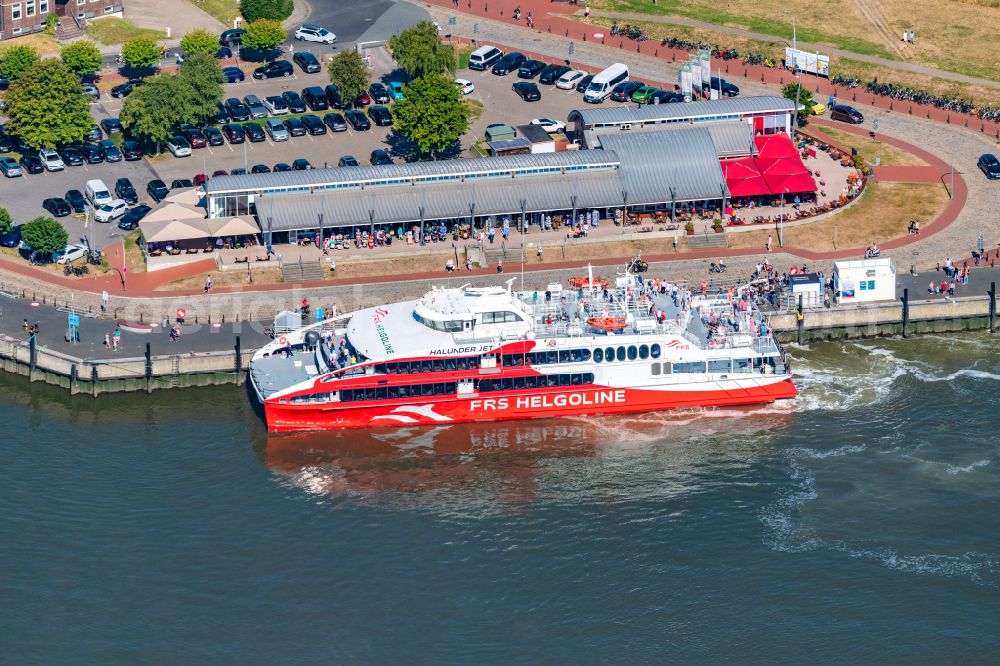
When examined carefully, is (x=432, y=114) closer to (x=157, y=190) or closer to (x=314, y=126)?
(x=314, y=126)

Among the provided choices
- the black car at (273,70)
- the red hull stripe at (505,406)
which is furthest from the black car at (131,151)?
the red hull stripe at (505,406)

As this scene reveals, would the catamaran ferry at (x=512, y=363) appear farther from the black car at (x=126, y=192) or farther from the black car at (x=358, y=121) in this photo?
the black car at (x=358, y=121)

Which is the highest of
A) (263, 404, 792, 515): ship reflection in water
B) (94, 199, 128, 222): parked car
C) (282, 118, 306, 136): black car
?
(282, 118, 306, 136): black car

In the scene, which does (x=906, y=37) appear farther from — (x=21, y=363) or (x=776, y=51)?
(x=21, y=363)

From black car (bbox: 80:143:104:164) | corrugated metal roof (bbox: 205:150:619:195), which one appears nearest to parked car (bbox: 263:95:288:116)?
black car (bbox: 80:143:104:164)

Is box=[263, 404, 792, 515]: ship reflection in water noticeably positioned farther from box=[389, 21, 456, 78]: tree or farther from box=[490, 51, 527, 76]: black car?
box=[490, 51, 527, 76]: black car

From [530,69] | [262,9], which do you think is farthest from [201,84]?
[530,69]
